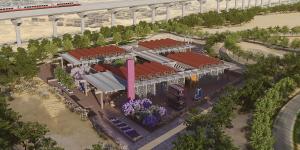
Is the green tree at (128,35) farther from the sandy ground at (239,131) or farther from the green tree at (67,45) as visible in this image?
the sandy ground at (239,131)

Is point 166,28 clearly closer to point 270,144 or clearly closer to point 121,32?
point 121,32

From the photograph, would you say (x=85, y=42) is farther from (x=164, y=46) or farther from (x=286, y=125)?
(x=286, y=125)

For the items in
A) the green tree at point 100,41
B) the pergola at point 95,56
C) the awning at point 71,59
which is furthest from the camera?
the green tree at point 100,41

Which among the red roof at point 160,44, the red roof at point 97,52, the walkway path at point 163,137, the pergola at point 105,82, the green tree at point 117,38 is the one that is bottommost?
the walkway path at point 163,137

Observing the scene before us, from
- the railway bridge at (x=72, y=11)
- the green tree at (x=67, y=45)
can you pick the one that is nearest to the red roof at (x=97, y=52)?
the green tree at (x=67, y=45)

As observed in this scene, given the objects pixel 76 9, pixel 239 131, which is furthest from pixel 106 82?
pixel 76 9

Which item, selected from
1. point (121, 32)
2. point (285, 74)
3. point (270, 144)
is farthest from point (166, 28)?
point (270, 144)
